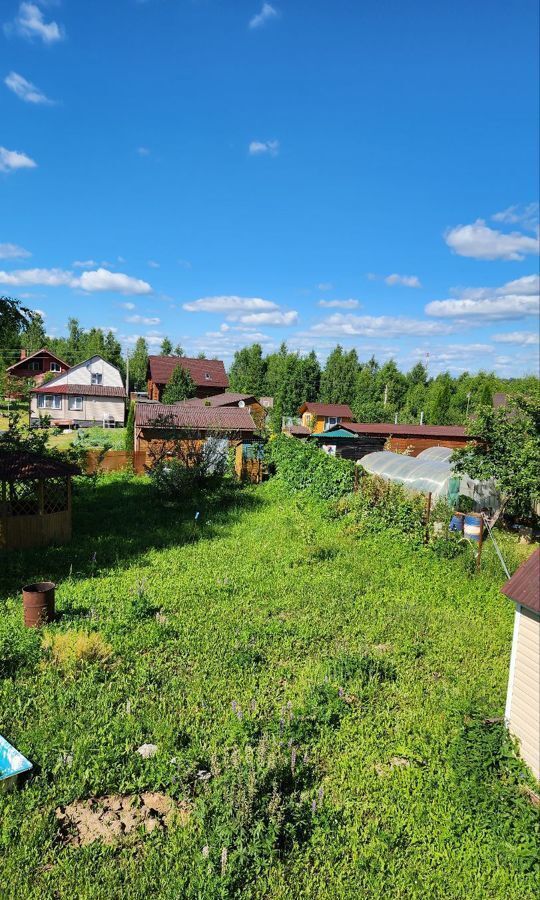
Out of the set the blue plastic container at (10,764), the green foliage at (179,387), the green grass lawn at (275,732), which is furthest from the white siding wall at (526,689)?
the green foliage at (179,387)

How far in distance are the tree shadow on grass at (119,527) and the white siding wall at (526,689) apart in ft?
22.7

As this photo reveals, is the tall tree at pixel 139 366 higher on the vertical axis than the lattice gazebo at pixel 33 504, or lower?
higher

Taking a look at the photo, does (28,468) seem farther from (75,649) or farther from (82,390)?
(82,390)

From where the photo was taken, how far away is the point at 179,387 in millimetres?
42969

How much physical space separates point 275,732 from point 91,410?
129 ft

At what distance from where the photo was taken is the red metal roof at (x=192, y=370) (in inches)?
1850

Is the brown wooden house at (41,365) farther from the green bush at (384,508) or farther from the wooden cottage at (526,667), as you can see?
the wooden cottage at (526,667)

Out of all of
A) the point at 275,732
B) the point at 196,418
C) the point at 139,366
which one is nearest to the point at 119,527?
the point at 275,732

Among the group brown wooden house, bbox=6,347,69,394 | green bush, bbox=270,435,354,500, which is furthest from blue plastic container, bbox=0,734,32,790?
brown wooden house, bbox=6,347,69,394

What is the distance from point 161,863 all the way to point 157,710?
168 centimetres

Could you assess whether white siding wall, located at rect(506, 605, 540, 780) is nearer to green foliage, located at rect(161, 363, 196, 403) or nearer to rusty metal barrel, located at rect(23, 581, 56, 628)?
rusty metal barrel, located at rect(23, 581, 56, 628)

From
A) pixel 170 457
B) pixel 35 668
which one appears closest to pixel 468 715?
pixel 35 668

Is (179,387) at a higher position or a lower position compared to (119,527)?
higher

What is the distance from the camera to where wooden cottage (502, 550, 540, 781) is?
13.6 ft
